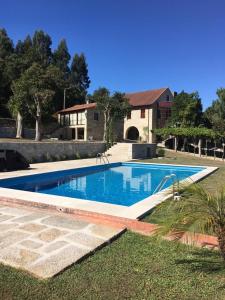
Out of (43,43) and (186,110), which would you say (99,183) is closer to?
(186,110)

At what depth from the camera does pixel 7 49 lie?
4834cm

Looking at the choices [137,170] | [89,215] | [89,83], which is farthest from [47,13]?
[89,83]

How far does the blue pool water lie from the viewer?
444 inches

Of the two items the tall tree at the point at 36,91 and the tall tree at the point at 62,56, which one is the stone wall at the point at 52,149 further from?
Answer: the tall tree at the point at 62,56

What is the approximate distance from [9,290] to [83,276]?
0.92m

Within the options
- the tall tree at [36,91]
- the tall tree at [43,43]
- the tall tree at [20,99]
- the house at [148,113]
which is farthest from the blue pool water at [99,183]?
the tall tree at [43,43]

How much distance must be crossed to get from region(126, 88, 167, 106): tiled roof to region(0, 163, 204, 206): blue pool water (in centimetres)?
2443

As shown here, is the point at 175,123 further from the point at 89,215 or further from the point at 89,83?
the point at 89,215

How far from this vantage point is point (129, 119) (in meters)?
44.5

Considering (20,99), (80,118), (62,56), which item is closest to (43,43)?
(62,56)

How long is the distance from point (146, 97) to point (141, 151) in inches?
758

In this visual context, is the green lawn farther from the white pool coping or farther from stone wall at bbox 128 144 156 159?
stone wall at bbox 128 144 156 159

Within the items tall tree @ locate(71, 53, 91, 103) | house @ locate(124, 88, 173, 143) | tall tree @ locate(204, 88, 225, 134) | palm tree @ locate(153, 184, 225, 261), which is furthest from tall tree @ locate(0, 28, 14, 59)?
palm tree @ locate(153, 184, 225, 261)

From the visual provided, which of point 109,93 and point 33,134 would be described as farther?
point 33,134
